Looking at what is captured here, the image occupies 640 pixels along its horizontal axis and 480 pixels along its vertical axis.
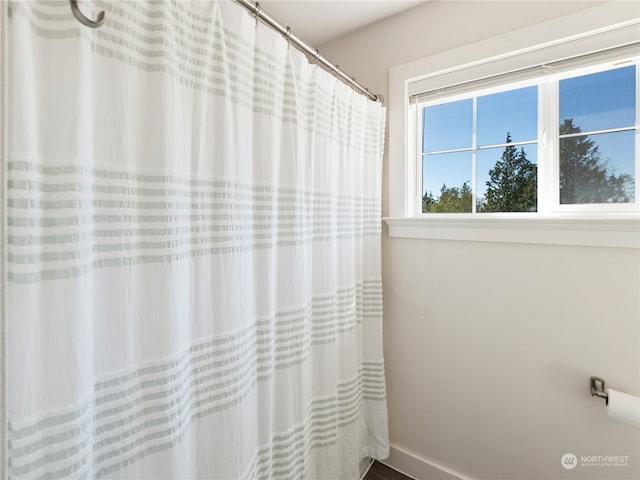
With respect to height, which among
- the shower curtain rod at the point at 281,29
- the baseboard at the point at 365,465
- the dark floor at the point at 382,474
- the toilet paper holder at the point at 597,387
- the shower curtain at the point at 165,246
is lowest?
the dark floor at the point at 382,474

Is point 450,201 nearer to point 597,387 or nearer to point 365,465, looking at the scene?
point 597,387

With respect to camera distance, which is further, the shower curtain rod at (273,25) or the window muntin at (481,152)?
the window muntin at (481,152)

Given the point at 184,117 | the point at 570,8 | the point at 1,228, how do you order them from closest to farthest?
the point at 1,228, the point at 184,117, the point at 570,8

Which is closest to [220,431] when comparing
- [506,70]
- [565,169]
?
[565,169]

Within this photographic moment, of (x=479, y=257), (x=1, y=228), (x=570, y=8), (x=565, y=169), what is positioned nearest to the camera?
(x=1, y=228)

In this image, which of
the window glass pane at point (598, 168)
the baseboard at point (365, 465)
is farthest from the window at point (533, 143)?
the baseboard at point (365, 465)

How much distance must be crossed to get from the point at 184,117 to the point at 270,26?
0.53 meters

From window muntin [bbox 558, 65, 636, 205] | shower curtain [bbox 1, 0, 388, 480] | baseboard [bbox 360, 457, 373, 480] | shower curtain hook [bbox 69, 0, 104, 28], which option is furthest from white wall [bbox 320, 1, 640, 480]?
shower curtain hook [bbox 69, 0, 104, 28]

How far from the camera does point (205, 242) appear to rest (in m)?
0.80

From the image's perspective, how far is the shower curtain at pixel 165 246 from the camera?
0.52 m

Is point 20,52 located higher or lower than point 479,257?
higher

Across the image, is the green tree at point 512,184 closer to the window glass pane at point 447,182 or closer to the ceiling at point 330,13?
the window glass pane at point 447,182

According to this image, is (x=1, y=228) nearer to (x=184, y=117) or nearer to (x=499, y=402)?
(x=184, y=117)

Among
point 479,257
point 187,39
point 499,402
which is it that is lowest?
point 499,402
